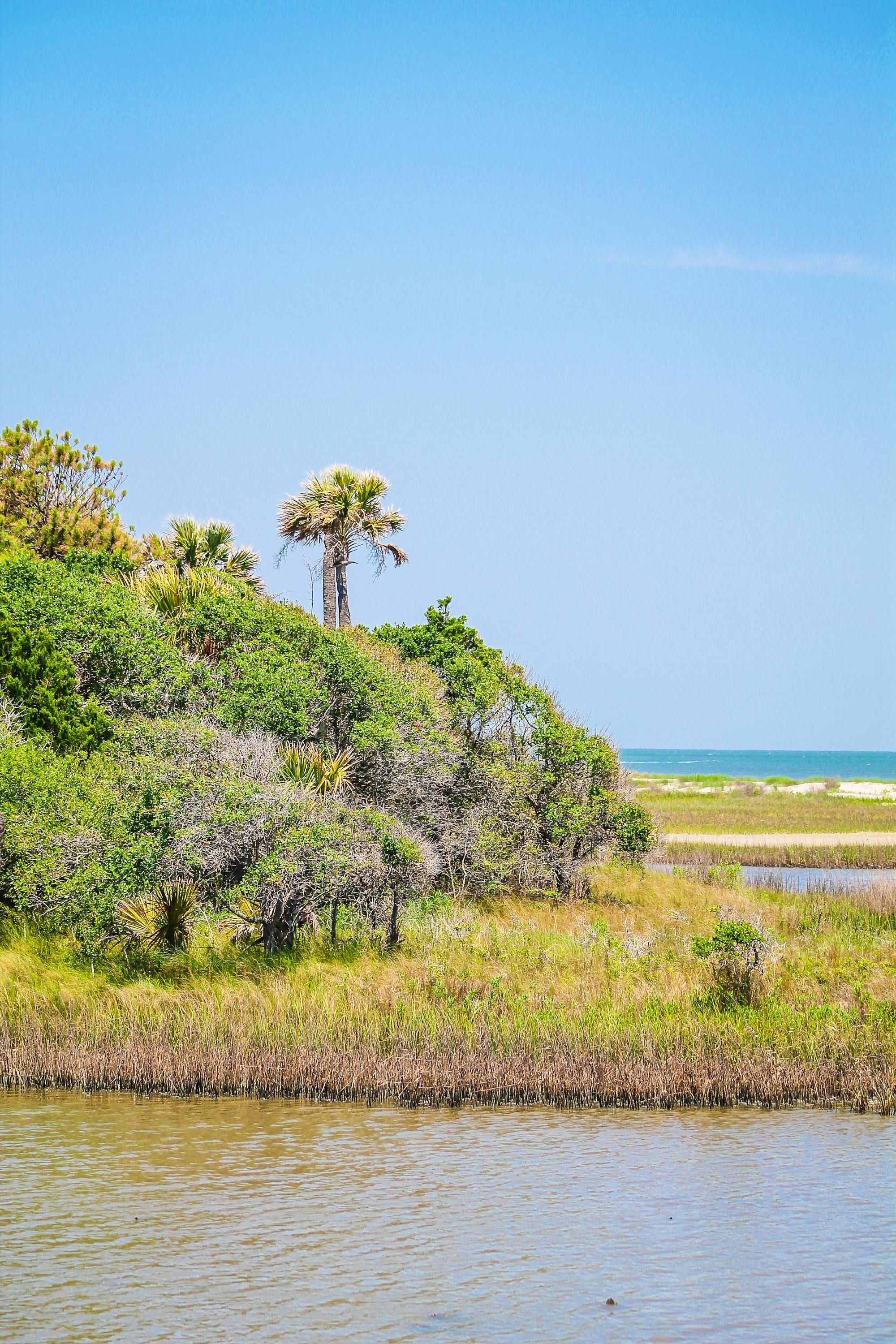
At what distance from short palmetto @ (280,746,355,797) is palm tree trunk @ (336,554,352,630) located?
1687cm

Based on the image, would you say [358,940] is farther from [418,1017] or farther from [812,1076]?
[812,1076]

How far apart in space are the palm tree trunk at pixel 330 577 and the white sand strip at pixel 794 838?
16.0 meters

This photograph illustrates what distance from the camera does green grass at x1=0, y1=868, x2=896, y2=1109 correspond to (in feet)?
42.4

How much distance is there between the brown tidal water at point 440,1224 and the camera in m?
7.73

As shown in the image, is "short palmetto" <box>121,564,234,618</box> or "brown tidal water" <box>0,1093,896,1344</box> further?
"short palmetto" <box>121,564,234,618</box>

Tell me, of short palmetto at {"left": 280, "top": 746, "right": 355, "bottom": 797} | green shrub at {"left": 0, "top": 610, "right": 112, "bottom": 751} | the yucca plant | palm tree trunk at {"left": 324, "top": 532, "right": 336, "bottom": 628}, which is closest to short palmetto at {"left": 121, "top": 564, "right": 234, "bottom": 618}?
green shrub at {"left": 0, "top": 610, "right": 112, "bottom": 751}

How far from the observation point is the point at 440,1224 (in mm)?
9422

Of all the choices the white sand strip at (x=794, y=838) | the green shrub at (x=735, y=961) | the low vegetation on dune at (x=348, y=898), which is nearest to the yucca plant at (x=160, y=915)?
the low vegetation on dune at (x=348, y=898)

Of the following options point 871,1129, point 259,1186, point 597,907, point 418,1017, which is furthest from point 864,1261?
point 597,907

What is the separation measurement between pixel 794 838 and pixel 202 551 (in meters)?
28.9

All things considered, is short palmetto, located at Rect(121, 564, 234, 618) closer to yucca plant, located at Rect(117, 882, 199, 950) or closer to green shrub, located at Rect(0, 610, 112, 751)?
green shrub, located at Rect(0, 610, 112, 751)

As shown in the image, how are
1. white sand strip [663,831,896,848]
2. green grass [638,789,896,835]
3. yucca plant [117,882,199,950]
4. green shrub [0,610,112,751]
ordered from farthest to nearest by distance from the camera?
green grass [638,789,896,835], white sand strip [663,831,896,848], green shrub [0,610,112,751], yucca plant [117,882,199,950]

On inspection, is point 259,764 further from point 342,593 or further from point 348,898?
point 342,593

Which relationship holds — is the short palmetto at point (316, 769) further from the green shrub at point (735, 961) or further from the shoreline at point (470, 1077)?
the green shrub at point (735, 961)
